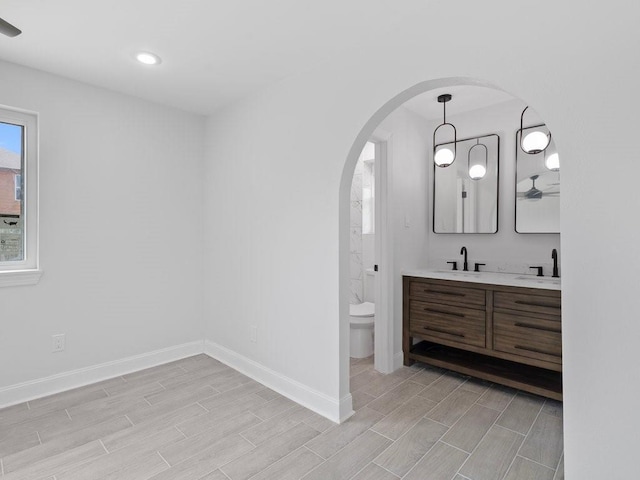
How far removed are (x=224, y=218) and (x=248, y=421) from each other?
176 centimetres

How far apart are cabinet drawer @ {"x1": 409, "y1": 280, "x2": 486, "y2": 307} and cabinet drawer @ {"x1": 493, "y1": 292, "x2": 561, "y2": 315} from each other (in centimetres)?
13

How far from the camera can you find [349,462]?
1848 millimetres

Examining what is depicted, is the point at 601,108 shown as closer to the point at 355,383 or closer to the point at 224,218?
the point at 355,383

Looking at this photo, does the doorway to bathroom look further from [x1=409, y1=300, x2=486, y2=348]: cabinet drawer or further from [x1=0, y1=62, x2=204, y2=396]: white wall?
[x1=0, y1=62, x2=204, y2=396]: white wall

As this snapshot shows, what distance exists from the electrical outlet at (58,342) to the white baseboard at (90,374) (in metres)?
0.19

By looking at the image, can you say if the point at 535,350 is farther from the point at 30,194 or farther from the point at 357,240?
the point at 30,194

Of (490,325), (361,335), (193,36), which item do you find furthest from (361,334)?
(193,36)

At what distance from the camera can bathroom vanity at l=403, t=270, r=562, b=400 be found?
2459 mm

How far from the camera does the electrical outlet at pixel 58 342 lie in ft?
8.75

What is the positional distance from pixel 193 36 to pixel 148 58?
0.47 m

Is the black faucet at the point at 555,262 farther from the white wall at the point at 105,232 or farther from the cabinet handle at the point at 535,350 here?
the white wall at the point at 105,232


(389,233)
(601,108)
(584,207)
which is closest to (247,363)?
(389,233)

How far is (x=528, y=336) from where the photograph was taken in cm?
253

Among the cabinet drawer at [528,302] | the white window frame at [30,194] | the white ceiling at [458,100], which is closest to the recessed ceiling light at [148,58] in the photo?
the white window frame at [30,194]
